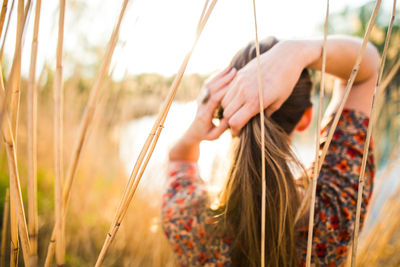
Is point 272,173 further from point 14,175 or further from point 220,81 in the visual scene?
point 14,175

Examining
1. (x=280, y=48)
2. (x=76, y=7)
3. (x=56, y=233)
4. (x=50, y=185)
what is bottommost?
(x=50, y=185)

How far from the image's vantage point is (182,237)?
0.58m

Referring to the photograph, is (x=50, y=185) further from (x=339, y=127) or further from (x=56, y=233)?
(x=339, y=127)

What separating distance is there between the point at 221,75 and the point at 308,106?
252mm

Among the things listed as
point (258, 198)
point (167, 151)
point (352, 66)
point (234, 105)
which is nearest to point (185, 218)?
point (258, 198)

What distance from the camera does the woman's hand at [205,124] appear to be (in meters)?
0.56

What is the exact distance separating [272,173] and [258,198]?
0.06 m

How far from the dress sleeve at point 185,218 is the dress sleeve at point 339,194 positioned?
25 centimetres

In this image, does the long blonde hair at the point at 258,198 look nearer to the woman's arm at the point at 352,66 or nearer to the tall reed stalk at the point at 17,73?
the woman's arm at the point at 352,66

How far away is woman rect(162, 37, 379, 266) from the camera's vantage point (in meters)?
0.49

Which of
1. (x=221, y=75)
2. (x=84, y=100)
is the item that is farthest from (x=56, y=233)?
(x=84, y=100)

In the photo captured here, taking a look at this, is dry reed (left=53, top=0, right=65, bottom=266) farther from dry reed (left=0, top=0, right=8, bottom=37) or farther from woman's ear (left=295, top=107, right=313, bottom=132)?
woman's ear (left=295, top=107, right=313, bottom=132)

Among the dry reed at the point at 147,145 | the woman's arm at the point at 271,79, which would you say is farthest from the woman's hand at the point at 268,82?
the dry reed at the point at 147,145

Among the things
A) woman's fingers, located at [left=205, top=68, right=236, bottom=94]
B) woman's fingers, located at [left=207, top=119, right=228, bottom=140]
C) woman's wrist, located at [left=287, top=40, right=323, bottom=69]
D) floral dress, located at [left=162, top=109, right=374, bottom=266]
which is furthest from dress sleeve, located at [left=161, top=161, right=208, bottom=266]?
woman's wrist, located at [left=287, top=40, right=323, bottom=69]
